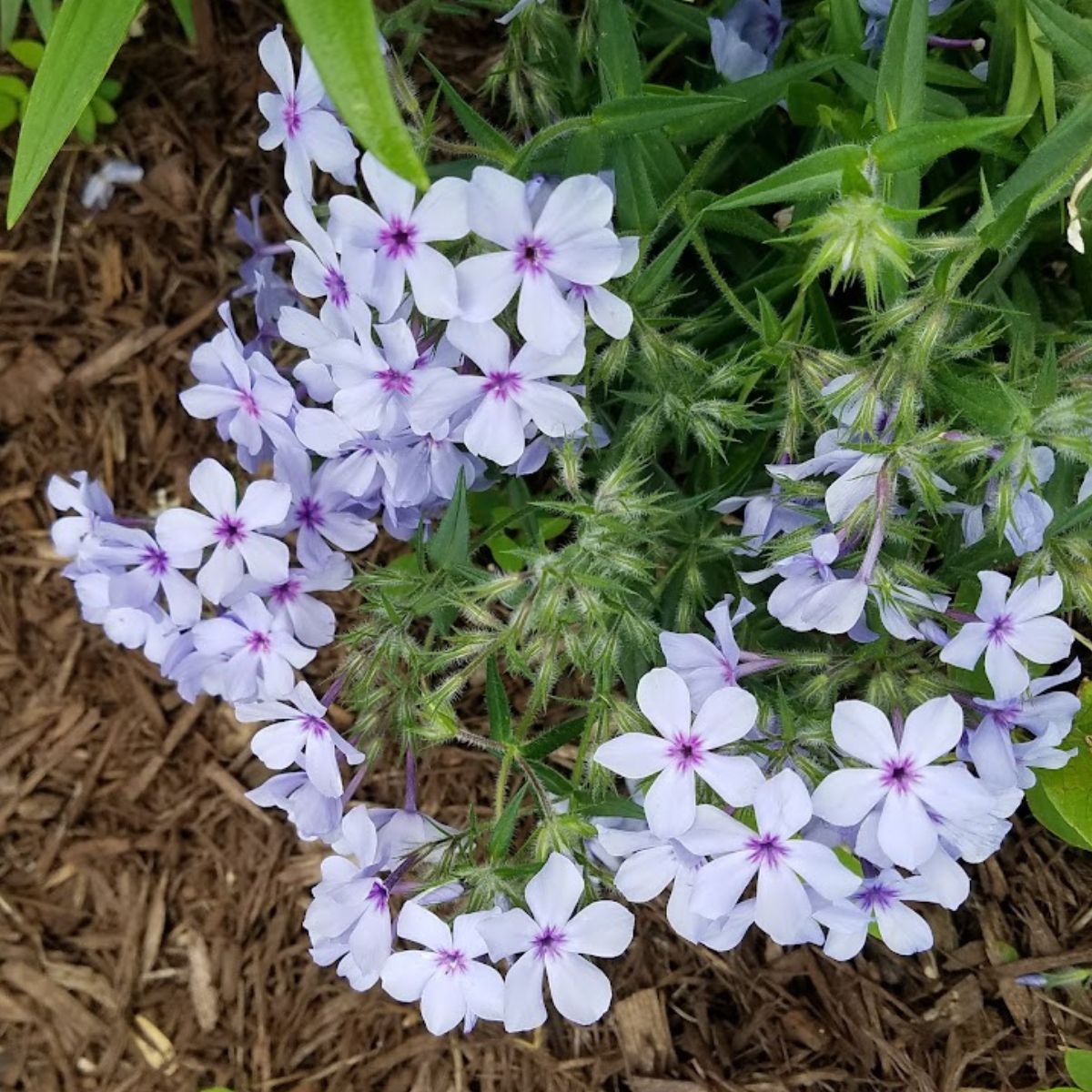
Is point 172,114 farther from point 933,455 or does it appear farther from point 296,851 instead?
point 933,455

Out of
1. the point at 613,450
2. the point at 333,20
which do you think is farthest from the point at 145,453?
the point at 333,20

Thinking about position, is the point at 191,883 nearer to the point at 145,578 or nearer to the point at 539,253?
the point at 145,578

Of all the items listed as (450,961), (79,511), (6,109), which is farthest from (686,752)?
(6,109)

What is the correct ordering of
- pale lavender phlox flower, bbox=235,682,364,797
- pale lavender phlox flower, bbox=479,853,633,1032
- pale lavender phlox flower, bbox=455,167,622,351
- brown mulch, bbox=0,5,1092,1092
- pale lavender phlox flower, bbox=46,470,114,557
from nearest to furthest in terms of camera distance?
1. pale lavender phlox flower, bbox=455,167,622,351
2. pale lavender phlox flower, bbox=479,853,633,1032
3. pale lavender phlox flower, bbox=235,682,364,797
4. pale lavender phlox flower, bbox=46,470,114,557
5. brown mulch, bbox=0,5,1092,1092

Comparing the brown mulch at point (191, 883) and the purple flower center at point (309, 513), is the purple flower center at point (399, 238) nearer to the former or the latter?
the purple flower center at point (309, 513)

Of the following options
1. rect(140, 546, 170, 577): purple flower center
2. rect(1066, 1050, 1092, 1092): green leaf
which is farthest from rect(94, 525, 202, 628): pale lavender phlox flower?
rect(1066, 1050, 1092, 1092): green leaf

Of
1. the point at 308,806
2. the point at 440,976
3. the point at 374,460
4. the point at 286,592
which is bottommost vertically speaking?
the point at 440,976

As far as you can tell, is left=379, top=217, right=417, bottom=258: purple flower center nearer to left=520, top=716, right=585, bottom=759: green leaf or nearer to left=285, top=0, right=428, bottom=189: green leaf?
left=285, top=0, right=428, bottom=189: green leaf
